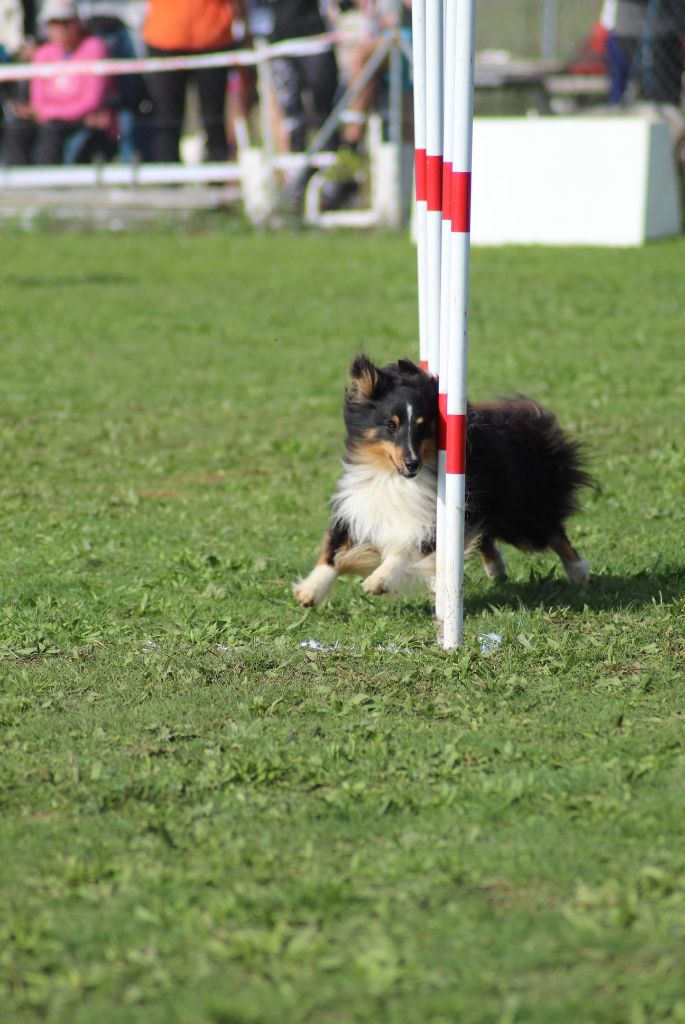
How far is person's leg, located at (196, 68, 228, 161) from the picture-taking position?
1991cm

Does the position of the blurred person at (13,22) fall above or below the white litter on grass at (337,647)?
above

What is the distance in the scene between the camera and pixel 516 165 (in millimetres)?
Result: 17141

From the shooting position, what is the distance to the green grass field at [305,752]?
3.21 metres

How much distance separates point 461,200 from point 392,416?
99 cm

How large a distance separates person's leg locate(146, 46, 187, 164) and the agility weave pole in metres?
15.2

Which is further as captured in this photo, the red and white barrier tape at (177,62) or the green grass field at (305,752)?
the red and white barrier tape at (177,62)

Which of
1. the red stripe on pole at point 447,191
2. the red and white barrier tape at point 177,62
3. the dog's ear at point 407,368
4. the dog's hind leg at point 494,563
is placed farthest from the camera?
the red and white barrier tape at point 177,62

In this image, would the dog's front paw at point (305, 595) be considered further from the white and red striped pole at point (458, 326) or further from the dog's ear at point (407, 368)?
the dog's ear at point (407, 368)

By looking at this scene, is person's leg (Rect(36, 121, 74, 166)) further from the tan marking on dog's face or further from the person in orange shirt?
the tan marking on dog's face

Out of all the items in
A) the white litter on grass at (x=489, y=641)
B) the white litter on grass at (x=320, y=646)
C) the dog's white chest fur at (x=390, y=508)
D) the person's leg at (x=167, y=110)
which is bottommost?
the white litter on grass at (x=320, y=646)

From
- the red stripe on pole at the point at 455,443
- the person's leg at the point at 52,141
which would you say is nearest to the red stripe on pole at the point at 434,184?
the red stripe on pole at the point at 455,443

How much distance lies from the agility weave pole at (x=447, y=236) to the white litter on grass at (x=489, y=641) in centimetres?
11

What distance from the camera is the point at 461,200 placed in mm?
4945

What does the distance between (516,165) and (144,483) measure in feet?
32.8
